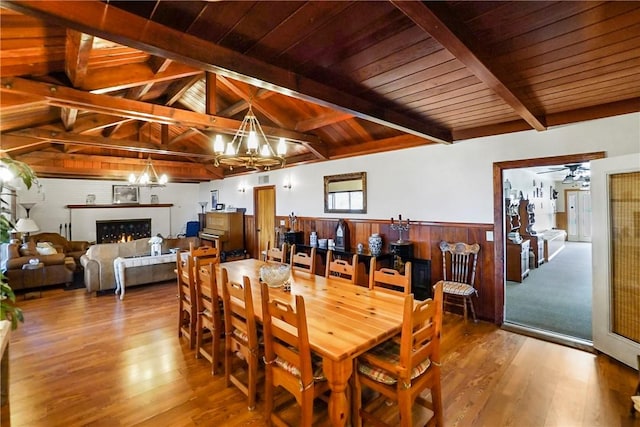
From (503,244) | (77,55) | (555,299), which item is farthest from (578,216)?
(77,55)

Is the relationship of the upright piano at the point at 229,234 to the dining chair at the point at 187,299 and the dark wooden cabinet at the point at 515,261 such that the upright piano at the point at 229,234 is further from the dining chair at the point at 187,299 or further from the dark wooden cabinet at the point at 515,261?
the dark wooden cabinet at the point at 515,261

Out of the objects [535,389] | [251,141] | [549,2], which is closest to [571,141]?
[549,2]

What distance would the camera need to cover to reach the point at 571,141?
328 cm

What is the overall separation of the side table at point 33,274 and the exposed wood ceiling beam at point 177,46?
18.1 ft

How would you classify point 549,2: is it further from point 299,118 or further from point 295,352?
point 299,118

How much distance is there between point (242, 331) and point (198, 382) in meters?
0.76

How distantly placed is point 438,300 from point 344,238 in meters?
3.46

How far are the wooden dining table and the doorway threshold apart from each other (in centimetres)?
216

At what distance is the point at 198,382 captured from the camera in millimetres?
2578

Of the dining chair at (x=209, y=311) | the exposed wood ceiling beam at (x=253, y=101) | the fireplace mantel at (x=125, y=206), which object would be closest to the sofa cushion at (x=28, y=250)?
the fireplace mantel at (x=125, y=206)

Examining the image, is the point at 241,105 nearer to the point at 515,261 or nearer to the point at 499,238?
the point at 499,238

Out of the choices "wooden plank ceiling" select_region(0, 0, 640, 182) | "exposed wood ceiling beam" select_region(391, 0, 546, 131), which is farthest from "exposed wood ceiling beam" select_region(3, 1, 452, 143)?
"exposed wood ceiling beam" select_region(391, 0, 546, 131)

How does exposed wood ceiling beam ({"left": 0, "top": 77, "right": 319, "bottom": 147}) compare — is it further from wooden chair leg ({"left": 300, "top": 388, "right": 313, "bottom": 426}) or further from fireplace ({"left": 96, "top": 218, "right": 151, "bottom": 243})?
fireplace ({"left": 96, "top": 218, "right": 151, "bottom": 243})

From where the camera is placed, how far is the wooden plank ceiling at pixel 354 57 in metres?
Answer: 1.63
